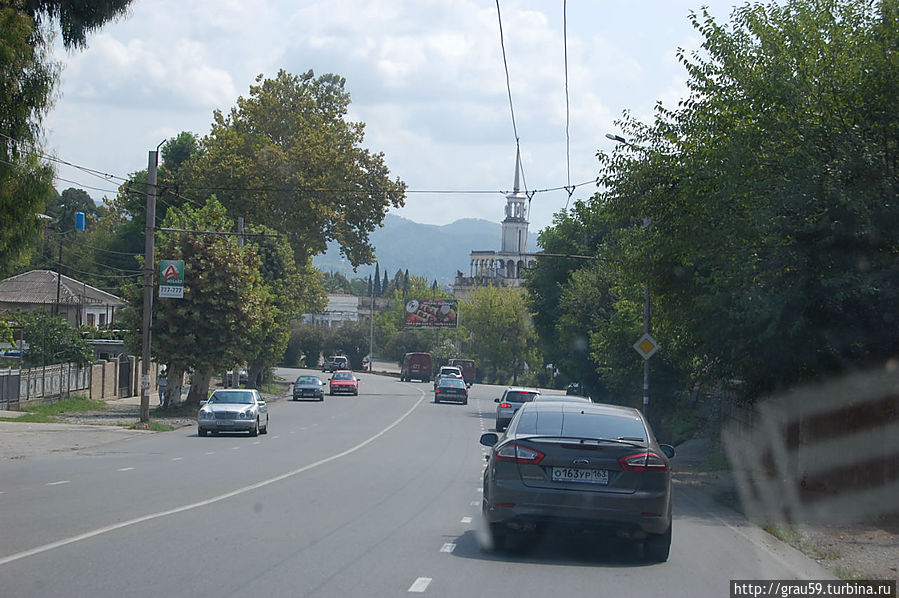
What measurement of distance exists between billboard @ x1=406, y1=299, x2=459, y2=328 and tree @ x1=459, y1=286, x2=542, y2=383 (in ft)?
26.7

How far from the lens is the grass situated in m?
33.0

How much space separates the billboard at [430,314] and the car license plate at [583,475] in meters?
96.2

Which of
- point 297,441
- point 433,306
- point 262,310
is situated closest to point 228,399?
point 297,441

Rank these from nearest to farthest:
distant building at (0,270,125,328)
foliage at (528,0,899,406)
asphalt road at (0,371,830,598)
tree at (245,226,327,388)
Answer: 1. asphalt road at (0,371,830,598)
2. foliage at (528,0,899,406)
3. tree at (245,226,327,388)
4. distant building at (0,270,125,328)

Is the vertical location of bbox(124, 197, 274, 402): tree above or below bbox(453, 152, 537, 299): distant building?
below

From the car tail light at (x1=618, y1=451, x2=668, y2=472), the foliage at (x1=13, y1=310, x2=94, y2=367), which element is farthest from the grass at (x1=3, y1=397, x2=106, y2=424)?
the car tail light at (x1=618, y1=451, x2=668, y2=472)

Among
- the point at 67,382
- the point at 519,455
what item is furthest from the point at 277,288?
the point at 519,455

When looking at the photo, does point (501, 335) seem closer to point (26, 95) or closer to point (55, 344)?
point (55, 344)

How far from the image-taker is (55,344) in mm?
43781

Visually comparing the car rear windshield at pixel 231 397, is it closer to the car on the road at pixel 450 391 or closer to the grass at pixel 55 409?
the grass at pixel 55 409

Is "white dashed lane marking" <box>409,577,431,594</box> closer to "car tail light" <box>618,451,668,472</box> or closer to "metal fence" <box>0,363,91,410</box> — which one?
"car tail light" <box>618,451,668,472</box>

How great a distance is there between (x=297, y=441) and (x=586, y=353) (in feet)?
66.4

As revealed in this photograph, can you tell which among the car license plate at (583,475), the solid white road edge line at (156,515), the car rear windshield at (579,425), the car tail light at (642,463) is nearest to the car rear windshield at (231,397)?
the solid white road edge line at (156,515)

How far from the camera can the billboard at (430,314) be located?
106 metres
